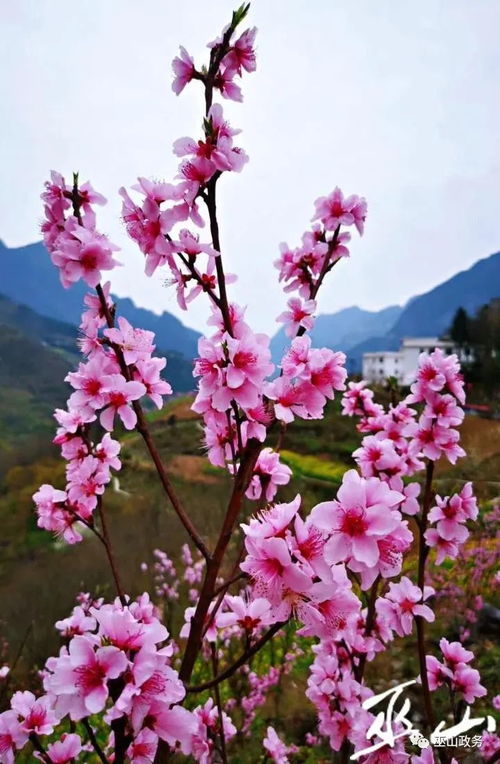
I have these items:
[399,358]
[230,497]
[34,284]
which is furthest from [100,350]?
[399,358]

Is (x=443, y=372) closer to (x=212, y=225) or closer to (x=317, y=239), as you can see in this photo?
(x=317, y=239)

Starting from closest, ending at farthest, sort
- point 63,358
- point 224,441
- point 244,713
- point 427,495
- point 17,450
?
point 224,441, point 427,495, point 244,713, point 17,450, point 63,358

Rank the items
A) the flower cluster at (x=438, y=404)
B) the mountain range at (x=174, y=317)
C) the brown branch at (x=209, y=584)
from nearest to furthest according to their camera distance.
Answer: the brown branch at (x=209, y=584) < the flower cluster at (x=438, y=404) < the mountain range at (x=174, y=317)

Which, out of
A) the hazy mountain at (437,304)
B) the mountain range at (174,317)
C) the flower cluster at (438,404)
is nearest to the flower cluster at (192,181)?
the flower cluster at (438,404)

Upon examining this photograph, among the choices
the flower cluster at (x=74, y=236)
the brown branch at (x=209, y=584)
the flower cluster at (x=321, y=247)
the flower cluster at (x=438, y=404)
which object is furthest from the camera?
the flower cluster at (x=438, y=404)

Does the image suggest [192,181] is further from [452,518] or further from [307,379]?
[452,518]

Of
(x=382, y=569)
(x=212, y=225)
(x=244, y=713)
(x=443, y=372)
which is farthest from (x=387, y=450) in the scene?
(x=244, y=713)

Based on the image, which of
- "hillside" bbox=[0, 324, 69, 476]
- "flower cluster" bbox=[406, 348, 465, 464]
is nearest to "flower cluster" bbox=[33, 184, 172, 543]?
"flower cluster" bbox=[406, 348, 465, 464]

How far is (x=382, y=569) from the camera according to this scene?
2.43 ft

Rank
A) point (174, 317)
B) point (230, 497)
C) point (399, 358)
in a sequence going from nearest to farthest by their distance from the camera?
point (230, 497) < point (399, 358) < point (174, 317)

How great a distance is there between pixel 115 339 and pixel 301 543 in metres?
0.49

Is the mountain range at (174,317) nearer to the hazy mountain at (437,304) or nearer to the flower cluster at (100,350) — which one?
the hazy mountain at (437,304)

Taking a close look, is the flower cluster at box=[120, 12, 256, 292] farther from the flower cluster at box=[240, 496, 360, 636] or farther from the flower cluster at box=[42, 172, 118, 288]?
the flower cluster at box=[240, 496, 360, 636]

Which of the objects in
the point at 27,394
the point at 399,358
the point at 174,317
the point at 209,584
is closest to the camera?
the point at 209,584
